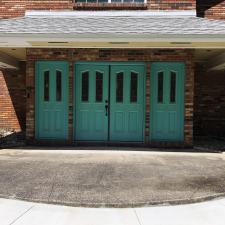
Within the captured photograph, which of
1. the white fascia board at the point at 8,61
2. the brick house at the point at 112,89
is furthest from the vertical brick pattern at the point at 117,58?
the white fascia board at the point at 8,61

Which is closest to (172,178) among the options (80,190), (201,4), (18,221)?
(80,190)

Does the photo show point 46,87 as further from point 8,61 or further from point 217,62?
point 217,62

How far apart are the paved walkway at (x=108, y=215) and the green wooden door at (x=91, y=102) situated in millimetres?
6000

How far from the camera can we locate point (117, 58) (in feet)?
38.8

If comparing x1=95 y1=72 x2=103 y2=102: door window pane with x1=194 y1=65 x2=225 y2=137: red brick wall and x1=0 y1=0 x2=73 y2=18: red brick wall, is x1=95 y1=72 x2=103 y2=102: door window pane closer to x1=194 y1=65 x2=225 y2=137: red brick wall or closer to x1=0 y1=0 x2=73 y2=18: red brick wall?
x1=0 y1=0 x2=73 y2=18: red brick wall

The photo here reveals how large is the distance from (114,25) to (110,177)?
16.0 feet

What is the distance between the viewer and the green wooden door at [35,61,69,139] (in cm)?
1197

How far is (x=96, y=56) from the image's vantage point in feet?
38.9

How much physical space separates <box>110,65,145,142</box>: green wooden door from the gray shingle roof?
143 cm

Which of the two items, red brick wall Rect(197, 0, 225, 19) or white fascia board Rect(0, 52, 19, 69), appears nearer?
white fascia board Rect(0, 52, 19, 69)

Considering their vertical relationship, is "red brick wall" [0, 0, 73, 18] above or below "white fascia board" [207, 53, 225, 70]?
above

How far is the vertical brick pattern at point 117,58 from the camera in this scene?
11.7m

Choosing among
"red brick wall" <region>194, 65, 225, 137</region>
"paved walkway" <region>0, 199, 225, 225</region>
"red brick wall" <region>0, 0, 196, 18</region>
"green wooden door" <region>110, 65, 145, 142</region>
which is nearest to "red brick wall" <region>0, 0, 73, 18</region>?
"red brick wall" <region>0, 0, 196, 18</region>

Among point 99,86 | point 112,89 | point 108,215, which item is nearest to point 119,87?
point 112,89
